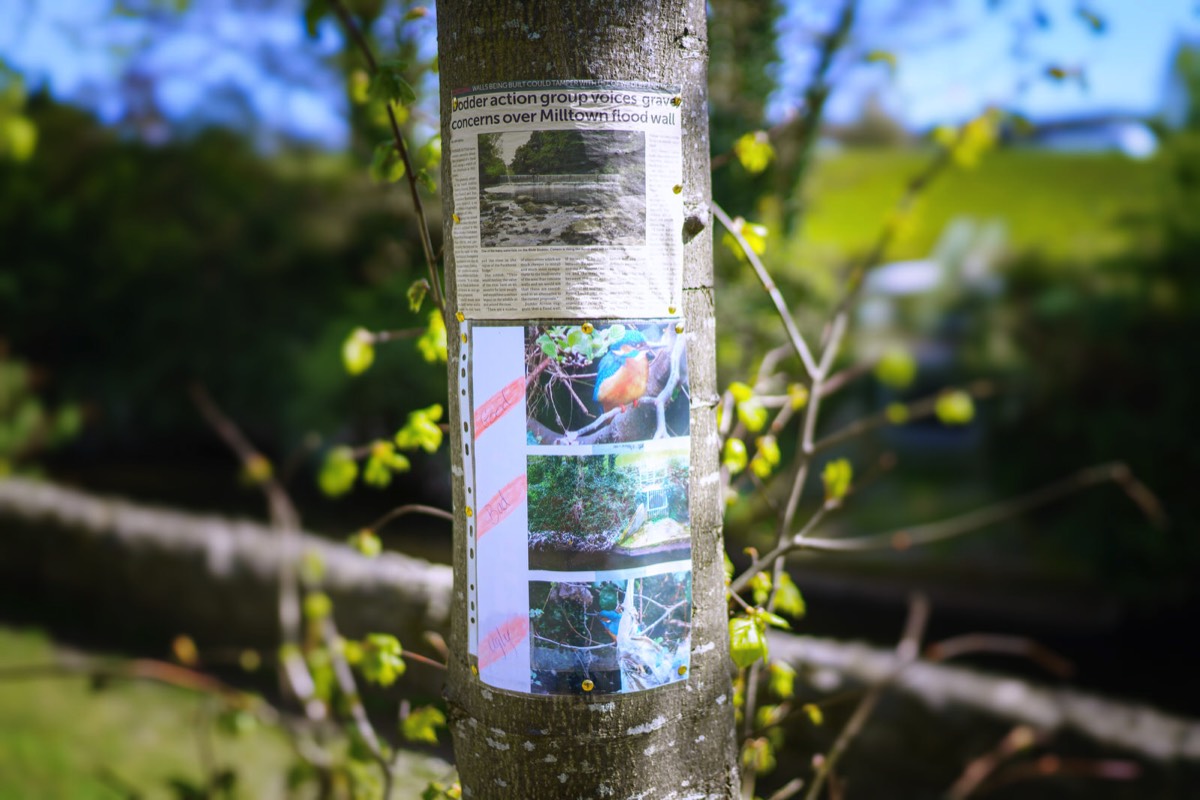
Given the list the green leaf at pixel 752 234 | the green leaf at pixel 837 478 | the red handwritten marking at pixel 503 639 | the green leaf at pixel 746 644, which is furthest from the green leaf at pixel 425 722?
the green leaf at pixel 752 234

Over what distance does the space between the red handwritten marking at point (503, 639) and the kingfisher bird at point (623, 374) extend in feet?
1.15

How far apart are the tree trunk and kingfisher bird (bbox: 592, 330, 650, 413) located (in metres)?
0.11

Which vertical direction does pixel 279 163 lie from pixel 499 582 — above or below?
above

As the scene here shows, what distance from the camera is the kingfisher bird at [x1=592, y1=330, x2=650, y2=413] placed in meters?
1.43

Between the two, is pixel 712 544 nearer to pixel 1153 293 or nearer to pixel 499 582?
pixel 499 582

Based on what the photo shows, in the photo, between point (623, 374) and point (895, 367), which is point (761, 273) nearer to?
point (895, 367)

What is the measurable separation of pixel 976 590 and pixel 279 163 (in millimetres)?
6491

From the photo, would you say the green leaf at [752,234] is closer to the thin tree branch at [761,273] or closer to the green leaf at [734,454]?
the thin tree branch at [761,273]

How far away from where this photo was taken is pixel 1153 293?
18.2 ft

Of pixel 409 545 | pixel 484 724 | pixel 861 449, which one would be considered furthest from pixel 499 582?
pixel 861 449

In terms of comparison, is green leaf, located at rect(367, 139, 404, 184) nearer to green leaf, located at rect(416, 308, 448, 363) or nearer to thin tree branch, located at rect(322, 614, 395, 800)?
green leaf, located at rect(416, 308, 448, 363)

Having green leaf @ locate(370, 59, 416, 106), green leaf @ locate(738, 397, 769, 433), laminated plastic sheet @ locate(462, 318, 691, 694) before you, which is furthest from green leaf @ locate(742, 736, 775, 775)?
green leaf @ locate(370, 59, 416, 106)

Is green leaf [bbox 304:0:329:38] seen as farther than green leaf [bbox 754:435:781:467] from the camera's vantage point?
No

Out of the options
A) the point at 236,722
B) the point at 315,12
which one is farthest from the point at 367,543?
the point at 315,12
